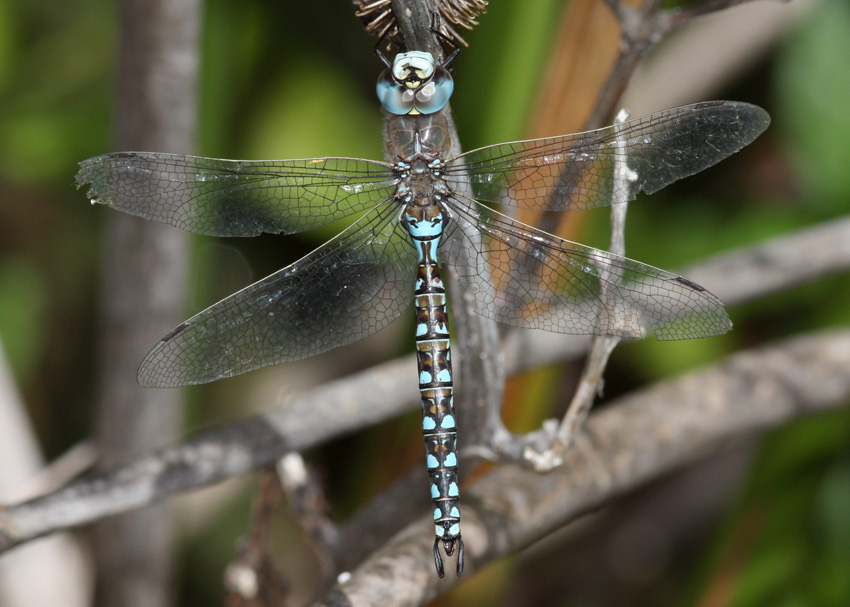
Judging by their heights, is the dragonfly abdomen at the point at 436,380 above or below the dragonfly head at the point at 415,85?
below

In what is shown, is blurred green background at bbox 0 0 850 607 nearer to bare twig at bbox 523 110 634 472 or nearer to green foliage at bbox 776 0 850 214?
green foliage at bbox 776 0 850 214

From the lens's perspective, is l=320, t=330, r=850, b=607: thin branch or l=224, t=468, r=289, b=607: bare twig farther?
l=224, t=468, r=289, b=607: bare twig

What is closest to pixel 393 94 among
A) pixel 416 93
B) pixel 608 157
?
pixel 416 93

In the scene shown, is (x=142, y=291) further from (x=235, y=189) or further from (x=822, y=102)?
(x=822, y=102)

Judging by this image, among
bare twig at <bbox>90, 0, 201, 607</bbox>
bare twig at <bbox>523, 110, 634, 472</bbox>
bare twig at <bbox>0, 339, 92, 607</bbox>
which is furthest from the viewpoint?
A: bare twig at <bbox>0, 339, 92, 607</bbox>

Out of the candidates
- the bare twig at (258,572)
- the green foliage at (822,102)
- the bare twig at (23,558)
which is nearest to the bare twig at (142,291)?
the bare twig at (23,558)

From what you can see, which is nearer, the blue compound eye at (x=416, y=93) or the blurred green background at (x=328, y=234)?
the blue compound eye at (x=416, y=93)

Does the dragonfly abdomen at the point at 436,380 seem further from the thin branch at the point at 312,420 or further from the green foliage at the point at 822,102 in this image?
the green foliage at the point at 822,102

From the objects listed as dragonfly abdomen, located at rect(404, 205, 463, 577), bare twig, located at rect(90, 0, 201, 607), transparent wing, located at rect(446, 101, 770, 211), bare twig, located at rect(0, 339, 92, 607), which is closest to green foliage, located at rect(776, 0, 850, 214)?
transparent wing, located at rect(446, 101, 770, 211)

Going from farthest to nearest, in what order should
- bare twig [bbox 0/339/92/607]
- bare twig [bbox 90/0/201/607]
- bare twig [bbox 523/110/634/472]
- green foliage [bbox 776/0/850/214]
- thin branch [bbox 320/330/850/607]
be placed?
green foliage [bbox 776/0/850/214], bare twig [bbox 0/339/92/607], bare twig [bbox 90/0/201/607], bare twig [bbox 523/110/634/472], thin branch [bbox 320/330/850/607]
